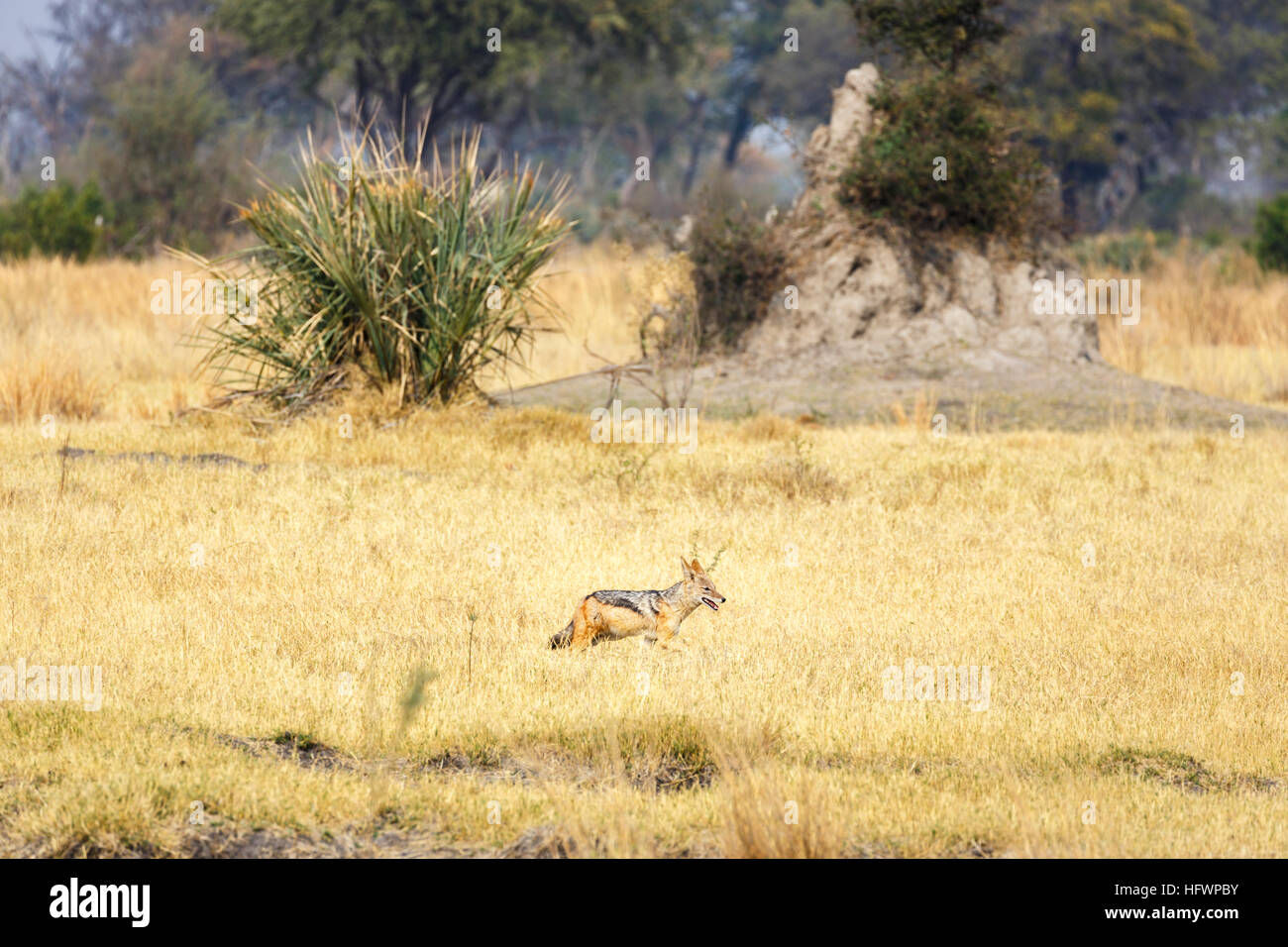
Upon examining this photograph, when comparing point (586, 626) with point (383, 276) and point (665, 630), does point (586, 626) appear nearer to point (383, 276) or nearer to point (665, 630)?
point (665, 630)

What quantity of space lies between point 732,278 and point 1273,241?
11802 mm

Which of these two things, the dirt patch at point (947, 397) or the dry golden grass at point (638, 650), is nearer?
the dry golden grass at point (638, 650)

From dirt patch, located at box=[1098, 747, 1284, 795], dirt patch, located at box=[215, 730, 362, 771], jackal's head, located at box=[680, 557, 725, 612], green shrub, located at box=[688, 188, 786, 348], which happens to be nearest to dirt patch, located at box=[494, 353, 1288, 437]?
green shrub, located at box=[688, 188, 786, 348]

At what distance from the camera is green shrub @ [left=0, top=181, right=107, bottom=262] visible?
79.7ft

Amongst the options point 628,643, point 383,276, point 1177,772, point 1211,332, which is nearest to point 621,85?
point 1211,332

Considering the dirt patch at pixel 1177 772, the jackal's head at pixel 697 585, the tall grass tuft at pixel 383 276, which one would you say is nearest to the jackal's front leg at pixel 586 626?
the jackal's head at pixel 697 585

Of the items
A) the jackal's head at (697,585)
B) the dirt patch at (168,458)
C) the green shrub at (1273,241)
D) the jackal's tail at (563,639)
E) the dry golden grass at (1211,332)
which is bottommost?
the jackal's tail at (563,639)

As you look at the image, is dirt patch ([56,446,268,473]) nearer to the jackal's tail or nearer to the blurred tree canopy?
the jackal's tail

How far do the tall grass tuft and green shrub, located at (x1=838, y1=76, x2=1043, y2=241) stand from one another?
5.39 metres

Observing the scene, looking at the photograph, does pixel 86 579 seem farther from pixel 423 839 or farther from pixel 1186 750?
pixel 1186 750

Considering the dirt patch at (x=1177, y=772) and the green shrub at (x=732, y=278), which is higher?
the green shrub at (x=732, y=278)

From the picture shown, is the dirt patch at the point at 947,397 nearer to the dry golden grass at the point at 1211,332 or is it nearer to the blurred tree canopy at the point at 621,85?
the dry golden grass at the point at 1211,332

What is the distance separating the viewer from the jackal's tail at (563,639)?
6.98 meters

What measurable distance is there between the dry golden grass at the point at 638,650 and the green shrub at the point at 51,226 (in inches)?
541
